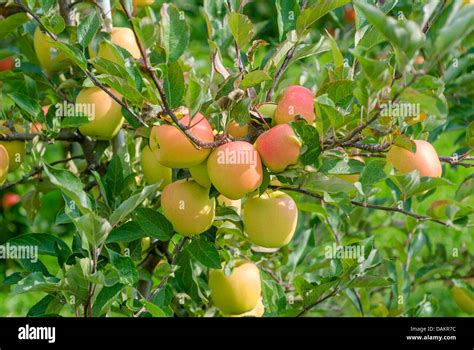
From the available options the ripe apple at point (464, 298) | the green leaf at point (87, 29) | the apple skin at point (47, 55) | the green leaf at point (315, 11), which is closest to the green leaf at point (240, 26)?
the green leaf at point (315, 11)

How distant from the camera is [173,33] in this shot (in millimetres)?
776

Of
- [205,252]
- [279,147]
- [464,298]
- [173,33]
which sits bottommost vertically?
[464,298]

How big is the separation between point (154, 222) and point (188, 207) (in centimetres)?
7

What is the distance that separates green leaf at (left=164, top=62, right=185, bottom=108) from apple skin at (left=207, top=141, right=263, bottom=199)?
8 cm

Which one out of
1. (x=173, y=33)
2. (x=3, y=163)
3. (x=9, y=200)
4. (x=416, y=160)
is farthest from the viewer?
(x=9, y=200)

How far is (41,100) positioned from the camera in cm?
124

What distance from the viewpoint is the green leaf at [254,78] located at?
2.72 ft

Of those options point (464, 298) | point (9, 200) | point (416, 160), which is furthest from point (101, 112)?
point (9, 200)

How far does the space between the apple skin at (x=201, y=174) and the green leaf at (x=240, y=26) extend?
0.16 metres

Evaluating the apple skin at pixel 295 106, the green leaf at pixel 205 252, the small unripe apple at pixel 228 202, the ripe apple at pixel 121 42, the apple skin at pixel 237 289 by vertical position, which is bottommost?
the apple skin at pixel 237 289

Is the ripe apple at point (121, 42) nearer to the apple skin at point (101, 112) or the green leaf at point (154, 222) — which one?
the apple skin at point (101, 112)

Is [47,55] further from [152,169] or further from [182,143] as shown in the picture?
[182,143]
